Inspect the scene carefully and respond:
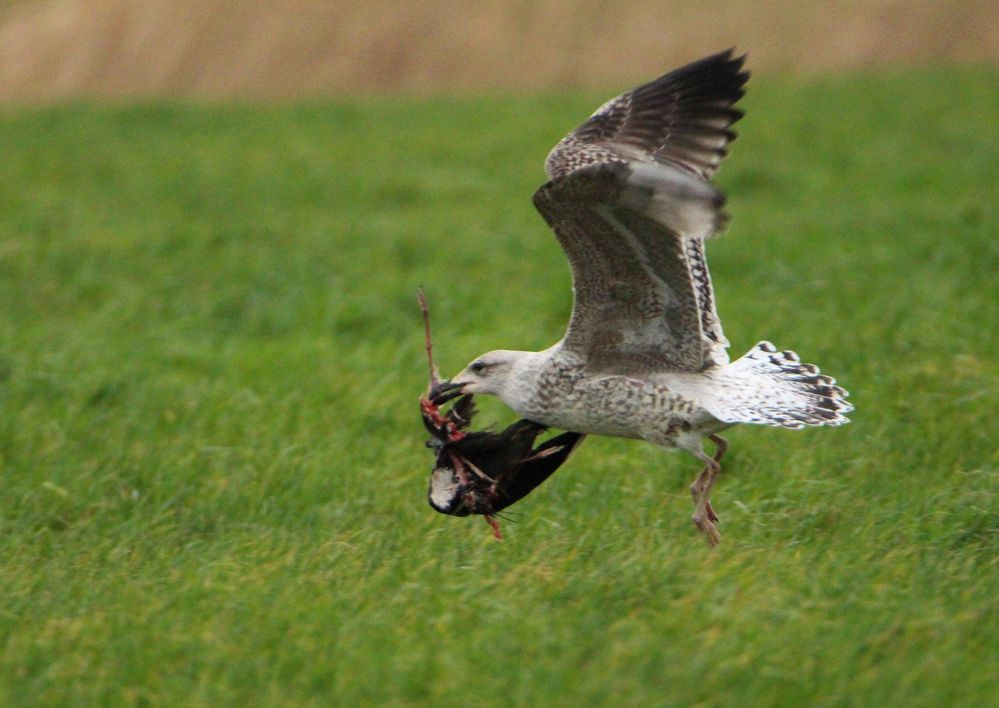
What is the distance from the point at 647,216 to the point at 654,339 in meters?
0.73

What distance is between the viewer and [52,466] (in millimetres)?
5887

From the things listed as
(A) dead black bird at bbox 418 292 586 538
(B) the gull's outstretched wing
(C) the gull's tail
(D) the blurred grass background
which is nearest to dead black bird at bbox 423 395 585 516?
(A) dead black bird at bbox 418 292 586 538

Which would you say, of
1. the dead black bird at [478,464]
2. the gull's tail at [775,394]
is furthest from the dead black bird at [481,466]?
the gull's tail at [775,394]

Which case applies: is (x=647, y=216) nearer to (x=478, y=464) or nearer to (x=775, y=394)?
(x=775, y=394)

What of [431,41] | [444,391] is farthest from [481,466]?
[431,41]

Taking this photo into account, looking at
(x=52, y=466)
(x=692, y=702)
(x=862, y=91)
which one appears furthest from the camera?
(x=862, y=91)

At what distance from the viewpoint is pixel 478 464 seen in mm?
5051

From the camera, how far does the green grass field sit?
3.80 metres

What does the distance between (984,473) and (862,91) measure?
12901 mm

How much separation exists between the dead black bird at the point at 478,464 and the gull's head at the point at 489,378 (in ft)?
0.26

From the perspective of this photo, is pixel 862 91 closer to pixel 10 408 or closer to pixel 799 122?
pixel 799 122

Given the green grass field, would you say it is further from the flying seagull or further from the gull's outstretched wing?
the gull's outstretched wing

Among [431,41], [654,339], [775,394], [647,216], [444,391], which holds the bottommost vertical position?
[444,391]

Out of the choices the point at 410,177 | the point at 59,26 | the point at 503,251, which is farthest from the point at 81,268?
the point at 59,26
